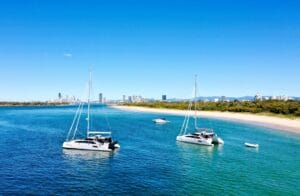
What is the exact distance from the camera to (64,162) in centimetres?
6150

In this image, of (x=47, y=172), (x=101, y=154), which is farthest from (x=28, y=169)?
(x=101, y=154)

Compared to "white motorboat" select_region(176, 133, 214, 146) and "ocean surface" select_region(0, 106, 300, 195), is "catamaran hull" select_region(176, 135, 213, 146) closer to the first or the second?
"white motorboat" select_region(176, 133, 214, 146)

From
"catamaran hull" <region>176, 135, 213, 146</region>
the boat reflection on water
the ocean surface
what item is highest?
"catamaran hull" <region>176, 135, 213, 146</region>

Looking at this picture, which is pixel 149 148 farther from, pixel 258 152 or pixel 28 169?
pixel 28 169

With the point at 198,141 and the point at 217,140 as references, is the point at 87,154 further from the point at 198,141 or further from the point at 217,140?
the point at 217,140

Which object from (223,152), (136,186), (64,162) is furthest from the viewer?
(223,152)

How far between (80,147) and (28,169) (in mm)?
19428

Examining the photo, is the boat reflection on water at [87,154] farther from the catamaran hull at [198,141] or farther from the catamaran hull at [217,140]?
the catamaran hull at [217,140]

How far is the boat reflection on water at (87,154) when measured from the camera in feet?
219

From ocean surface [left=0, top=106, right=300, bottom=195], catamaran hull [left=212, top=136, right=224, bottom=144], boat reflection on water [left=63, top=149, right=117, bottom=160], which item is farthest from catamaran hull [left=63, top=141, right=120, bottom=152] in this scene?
catamaran hull [left=212, top=136, right=224, bottom=144]

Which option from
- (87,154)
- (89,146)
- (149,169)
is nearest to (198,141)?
(89,146)

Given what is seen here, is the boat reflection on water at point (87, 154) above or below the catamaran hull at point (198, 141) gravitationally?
below

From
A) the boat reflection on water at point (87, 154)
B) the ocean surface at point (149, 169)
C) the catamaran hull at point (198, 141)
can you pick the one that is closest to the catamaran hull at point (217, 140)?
the catamaran hull at point (198, 141)

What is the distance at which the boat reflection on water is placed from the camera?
66688mm
